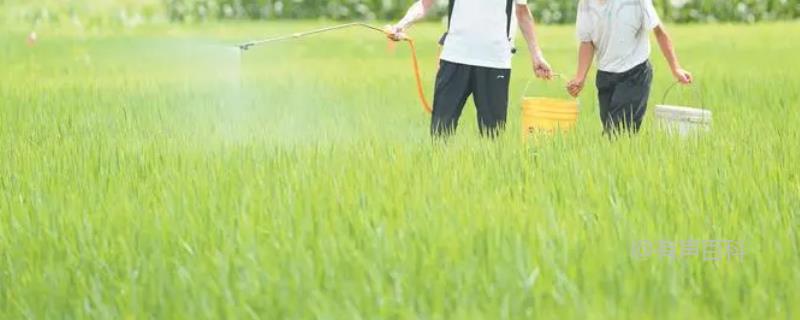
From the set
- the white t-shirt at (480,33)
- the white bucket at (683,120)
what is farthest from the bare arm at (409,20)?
the white bucket at (683,120)

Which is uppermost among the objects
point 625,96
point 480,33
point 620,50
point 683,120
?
point 480,33

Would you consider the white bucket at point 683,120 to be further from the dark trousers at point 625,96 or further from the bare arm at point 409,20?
the bare arm at point 409,20

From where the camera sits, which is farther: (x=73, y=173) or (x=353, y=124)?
(x=353, y=124)

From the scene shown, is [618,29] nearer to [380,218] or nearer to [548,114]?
[548,114]

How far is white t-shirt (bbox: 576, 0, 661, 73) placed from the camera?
6355 mm

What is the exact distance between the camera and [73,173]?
5613 mm

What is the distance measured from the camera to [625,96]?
21.1 ft

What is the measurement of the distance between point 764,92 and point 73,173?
16.6 feet

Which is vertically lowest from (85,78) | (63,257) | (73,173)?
(85,78)

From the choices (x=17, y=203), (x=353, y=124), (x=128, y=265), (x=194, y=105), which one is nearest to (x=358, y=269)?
(x=128, y=265)

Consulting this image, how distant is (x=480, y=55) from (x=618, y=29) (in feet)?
1.95

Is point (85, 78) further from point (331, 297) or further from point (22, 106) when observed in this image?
point (331, 297)

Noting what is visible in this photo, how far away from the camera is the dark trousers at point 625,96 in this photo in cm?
644

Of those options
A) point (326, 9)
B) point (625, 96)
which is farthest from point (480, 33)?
point (326, 9)
